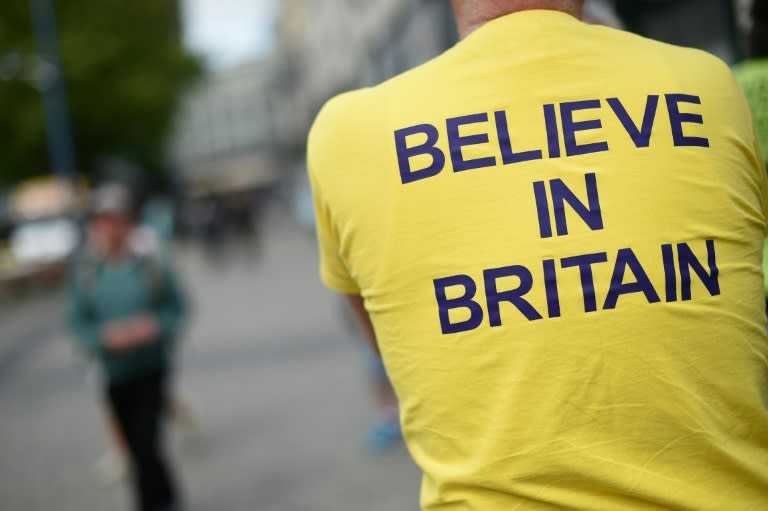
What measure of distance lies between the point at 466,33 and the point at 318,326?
362 inches

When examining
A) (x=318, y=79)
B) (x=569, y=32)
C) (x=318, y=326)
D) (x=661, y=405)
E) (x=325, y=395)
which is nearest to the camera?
(x=661, y=405)

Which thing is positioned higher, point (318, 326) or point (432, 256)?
point (432, 256)

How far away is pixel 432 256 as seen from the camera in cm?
127

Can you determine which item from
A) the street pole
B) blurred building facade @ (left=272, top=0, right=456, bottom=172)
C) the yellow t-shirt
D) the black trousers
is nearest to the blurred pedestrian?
the black trousers

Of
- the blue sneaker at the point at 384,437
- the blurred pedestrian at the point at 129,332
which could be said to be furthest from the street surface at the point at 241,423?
the blurred pedestrian at the point at 129,332

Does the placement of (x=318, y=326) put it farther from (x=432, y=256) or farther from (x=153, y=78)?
(x=153, y=78)

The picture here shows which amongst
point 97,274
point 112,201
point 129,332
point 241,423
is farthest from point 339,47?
point 129,332

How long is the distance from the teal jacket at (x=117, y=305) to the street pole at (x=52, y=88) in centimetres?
2087

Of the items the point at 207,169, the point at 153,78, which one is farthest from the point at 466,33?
the point at 207,169

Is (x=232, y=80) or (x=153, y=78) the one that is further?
(x=232, y=80)

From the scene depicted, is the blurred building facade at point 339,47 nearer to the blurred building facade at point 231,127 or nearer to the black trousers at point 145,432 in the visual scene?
the black trousers at point 145,432

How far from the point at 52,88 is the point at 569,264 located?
25576 mm

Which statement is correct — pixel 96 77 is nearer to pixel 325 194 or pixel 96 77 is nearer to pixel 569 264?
pixel 325 194

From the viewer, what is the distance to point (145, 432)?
4.27m
